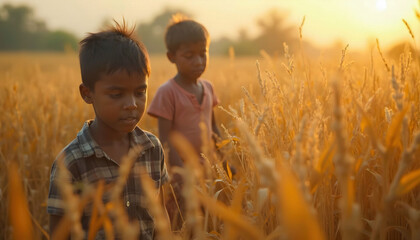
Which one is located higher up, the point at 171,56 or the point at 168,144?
the point at 171,56

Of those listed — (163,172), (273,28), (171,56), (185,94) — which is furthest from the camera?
(273,28)

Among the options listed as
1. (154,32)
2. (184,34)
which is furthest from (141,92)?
(154,32)

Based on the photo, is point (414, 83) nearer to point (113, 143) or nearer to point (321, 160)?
point (321, 160)

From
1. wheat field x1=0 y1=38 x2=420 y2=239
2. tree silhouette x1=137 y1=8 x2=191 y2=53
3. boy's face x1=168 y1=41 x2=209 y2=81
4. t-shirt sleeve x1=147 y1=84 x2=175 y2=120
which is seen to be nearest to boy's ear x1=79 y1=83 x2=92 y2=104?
wheat field x1=0 y1=38 x2=420 y2=239

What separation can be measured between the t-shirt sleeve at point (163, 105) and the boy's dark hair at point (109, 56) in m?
0.78

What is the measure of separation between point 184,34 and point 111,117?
1225mm

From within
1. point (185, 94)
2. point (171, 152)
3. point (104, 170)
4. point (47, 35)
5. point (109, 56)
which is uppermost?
point (47, 35)

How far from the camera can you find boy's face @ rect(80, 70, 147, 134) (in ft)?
4.23

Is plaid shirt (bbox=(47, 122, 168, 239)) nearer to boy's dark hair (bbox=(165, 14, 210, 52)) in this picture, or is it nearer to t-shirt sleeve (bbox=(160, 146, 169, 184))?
t-shirt sleeve (bbox=(160, 146, 169, 184))

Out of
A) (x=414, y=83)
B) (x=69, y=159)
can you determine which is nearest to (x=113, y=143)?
(x=69, y=159)

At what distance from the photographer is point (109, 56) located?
4.31ft

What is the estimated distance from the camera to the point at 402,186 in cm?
61

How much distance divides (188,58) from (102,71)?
109cm

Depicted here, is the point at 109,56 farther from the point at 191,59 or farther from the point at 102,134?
the point at 191,59
